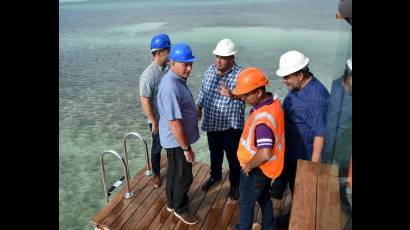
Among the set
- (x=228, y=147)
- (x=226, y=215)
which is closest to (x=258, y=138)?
(x=228, y=147)

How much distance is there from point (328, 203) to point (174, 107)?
1.60m

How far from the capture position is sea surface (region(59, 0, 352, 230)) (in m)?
5.82

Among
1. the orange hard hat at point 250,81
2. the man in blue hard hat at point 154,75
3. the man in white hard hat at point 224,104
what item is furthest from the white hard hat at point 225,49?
the orange hard hat at point 250,81

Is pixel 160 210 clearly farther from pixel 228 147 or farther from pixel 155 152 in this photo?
pixel 228 147

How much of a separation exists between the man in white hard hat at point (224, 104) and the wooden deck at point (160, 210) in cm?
39

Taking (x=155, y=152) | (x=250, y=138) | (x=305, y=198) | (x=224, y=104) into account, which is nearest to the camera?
(x=305, y=198)

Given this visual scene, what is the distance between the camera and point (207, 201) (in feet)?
13.2

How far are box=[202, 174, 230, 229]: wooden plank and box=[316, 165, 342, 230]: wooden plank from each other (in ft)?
5.35

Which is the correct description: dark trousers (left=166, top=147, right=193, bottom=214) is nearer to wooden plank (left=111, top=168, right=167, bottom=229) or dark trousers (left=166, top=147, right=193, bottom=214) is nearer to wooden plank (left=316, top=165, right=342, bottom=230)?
Result: wooden plank (left=111, top=168, right=167, bottom=229)

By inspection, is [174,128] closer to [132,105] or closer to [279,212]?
[279,212]

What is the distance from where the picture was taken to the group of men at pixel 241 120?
A: 8.73 feet

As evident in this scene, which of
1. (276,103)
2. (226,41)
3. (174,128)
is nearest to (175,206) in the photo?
(174,128)
